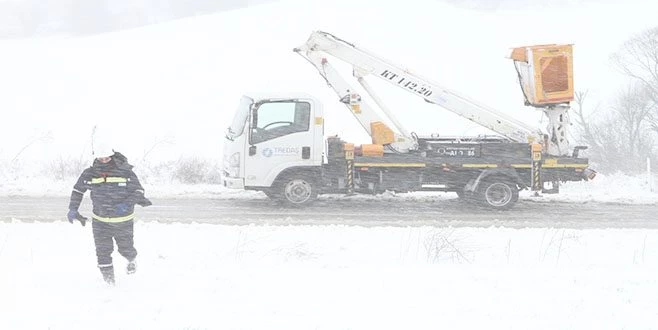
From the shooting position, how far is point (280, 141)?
12.7 meters

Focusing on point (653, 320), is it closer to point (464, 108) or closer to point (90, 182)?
point (90, 182)

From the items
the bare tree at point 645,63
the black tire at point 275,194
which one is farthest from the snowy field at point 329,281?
the bare tree at point 645,63

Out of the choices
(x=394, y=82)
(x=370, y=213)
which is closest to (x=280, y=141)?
(x=370, y=213)

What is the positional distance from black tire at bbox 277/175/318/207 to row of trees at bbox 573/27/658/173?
14.8 metres

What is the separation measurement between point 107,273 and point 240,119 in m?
6.82

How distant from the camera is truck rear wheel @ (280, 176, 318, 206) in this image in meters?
12.8

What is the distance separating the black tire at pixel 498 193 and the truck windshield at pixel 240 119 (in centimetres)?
481

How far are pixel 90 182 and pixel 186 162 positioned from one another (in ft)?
38.5

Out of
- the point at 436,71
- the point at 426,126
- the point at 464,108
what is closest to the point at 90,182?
the point at 464,108

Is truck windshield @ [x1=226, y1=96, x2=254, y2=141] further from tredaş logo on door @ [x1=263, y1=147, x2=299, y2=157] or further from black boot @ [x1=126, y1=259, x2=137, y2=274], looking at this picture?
black boot @ [x1=126, y1=259, x2=137, y2=274]

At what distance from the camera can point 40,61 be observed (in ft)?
166

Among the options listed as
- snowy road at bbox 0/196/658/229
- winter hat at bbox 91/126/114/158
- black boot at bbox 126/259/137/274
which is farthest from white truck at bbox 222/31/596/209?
winter hat at bbox 91/126/114/158

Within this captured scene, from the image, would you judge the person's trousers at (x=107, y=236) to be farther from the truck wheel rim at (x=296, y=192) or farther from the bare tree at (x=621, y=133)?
the bare tree at (x=621, y=133)

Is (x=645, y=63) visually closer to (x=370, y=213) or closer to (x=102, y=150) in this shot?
(x=370, y=213)
